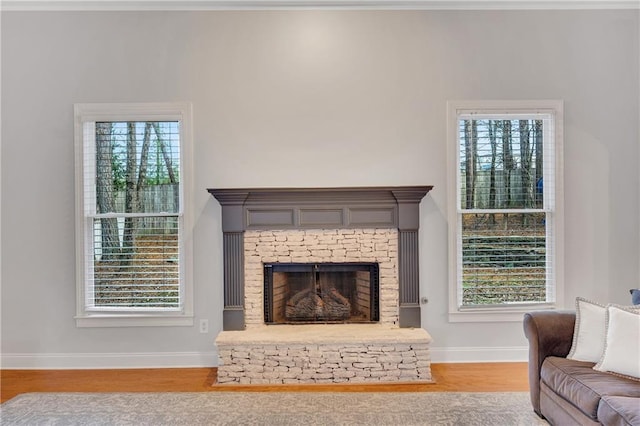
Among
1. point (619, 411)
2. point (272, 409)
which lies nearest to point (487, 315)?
point (619, 411)

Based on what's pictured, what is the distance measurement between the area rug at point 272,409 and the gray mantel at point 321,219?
73 cm

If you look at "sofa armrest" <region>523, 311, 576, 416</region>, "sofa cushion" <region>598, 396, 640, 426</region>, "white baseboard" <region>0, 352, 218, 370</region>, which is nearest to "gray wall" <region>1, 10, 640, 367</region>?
"white baseboard" <region>0, 352, 218, 370</region>

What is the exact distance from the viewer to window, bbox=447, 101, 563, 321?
12.4ft

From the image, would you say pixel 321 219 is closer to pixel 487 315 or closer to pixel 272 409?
pixel 272 409

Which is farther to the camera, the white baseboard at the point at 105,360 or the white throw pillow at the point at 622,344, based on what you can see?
the white baseboard at the point at 105,360

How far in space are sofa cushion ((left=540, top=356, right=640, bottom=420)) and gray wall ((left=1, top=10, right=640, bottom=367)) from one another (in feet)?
4.33

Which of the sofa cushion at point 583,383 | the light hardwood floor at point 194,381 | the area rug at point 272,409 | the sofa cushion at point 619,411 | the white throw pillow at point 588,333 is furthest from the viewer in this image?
the light hardwood floor at point 194,381

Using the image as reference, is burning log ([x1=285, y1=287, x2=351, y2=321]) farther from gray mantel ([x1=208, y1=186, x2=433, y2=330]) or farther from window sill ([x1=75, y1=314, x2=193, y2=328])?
window sill ([x1=75, y1=314, x2=193, y2=328])

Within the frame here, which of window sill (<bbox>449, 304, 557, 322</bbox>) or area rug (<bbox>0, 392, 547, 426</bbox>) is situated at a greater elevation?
window sill (<bbox>449, 304, 557, 322</bbox>)

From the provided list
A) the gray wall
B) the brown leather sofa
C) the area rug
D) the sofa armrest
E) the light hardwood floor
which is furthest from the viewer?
the gray wall

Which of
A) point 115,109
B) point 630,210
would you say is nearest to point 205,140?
point 115,109

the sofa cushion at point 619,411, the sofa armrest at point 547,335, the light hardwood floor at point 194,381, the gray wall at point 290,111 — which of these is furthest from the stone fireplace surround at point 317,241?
the sofa cushion at point 619,411

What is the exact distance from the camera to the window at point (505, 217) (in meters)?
3.79

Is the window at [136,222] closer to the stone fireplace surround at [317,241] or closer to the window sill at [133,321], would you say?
the window sill at [133,321]
